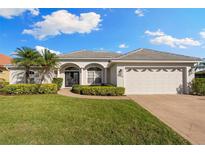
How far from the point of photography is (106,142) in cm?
427

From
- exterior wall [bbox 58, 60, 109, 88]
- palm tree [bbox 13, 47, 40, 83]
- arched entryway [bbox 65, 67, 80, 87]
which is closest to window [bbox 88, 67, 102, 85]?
exterior wall [bbox 58, 60, 109, 88]

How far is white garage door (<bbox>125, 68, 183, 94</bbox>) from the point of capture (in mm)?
14344

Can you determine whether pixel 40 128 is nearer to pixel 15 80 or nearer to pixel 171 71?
pixel 171 71

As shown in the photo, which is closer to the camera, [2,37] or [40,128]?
[40,128]

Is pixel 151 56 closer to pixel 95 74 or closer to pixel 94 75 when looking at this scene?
pixel 95 74

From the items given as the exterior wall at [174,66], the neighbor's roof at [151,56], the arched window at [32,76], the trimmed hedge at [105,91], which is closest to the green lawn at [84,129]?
the trimmed hedge at [105,91]

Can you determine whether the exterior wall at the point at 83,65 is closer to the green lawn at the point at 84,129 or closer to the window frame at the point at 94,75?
the window frame at the point at 94,75

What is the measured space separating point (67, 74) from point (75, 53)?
11.2 ft

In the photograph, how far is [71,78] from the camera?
20531 mm

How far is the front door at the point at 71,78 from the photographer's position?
20.4 metres

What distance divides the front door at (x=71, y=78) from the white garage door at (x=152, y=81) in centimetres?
866

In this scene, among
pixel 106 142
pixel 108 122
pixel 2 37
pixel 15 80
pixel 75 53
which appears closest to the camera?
pixel 106 142

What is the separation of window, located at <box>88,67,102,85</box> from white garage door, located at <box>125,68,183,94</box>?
260 inches
